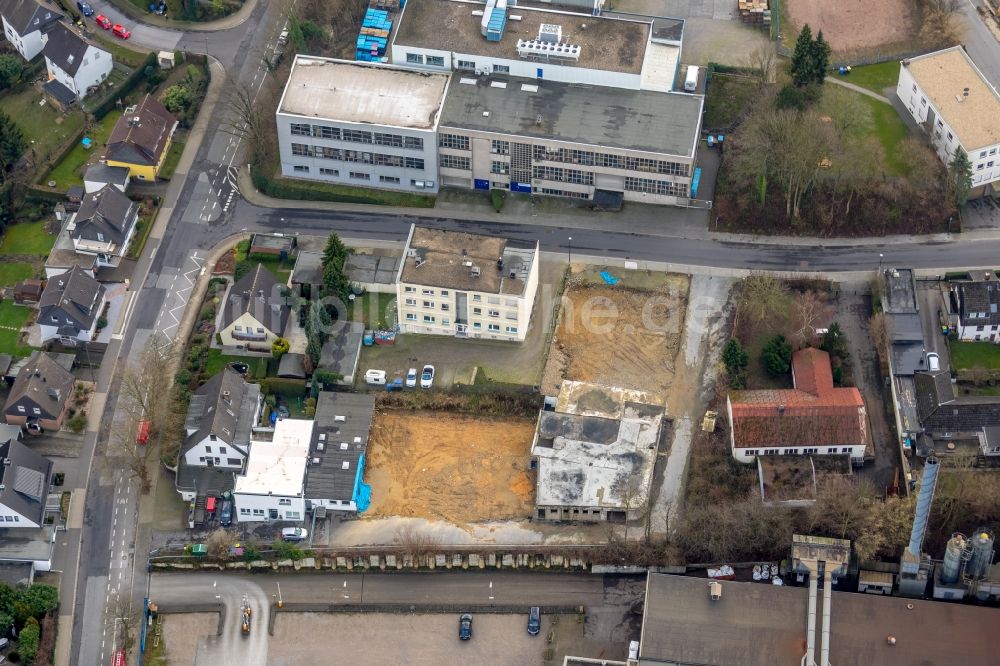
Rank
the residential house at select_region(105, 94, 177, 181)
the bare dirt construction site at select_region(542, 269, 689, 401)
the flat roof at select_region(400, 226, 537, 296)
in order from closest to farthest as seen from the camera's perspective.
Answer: the flat roof at select_region(400, 226, 537, 296)
the bare dirt construction site at select_region(542, 269, 689, 401)
the residential house at select_region(105, 94, 177, 181)

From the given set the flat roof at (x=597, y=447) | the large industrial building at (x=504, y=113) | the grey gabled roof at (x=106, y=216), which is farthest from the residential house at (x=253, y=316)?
the flat roof at (x=597, y=447)

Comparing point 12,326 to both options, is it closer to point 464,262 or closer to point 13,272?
point 13,272

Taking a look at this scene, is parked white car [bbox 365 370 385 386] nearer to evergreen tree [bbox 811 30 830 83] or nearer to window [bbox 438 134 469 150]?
window [bbox 438 134 469 150]

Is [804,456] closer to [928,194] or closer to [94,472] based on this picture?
[928,194]

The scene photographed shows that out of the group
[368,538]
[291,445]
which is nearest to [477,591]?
[368,538]

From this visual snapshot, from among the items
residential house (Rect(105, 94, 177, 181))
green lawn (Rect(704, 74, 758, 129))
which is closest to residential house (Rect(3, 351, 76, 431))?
residential house (Rect(105, 94, 177, 181))

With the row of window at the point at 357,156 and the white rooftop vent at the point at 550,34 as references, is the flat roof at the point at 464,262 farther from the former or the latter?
the white rooftop vent at the point at 550,34
